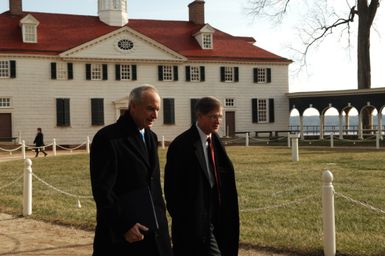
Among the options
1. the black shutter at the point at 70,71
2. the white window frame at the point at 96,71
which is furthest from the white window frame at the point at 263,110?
the black shutter at the point at 70,71

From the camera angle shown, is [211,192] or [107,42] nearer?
[211,192]

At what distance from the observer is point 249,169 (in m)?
19.7

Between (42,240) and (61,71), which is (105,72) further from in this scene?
(42,240)

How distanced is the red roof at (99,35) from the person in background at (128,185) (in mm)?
35919

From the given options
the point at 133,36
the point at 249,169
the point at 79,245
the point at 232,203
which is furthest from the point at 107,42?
the point at 232,203

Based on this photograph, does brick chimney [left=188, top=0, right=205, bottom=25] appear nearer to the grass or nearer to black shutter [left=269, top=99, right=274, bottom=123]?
black shutter [left=269, top=99, right=274, bottom=123]

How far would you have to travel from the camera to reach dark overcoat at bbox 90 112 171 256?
4.23 meters

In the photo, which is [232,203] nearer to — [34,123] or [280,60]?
[34,123]

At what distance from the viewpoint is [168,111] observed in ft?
140

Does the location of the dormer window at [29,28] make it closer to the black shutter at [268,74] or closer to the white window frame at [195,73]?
the white window frame at [195,73]

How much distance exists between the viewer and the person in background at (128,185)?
4.23 meters

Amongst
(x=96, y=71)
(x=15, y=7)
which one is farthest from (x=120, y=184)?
(x=15, y=7)

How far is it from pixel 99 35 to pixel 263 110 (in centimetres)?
1424

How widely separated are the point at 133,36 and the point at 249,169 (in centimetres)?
2403
